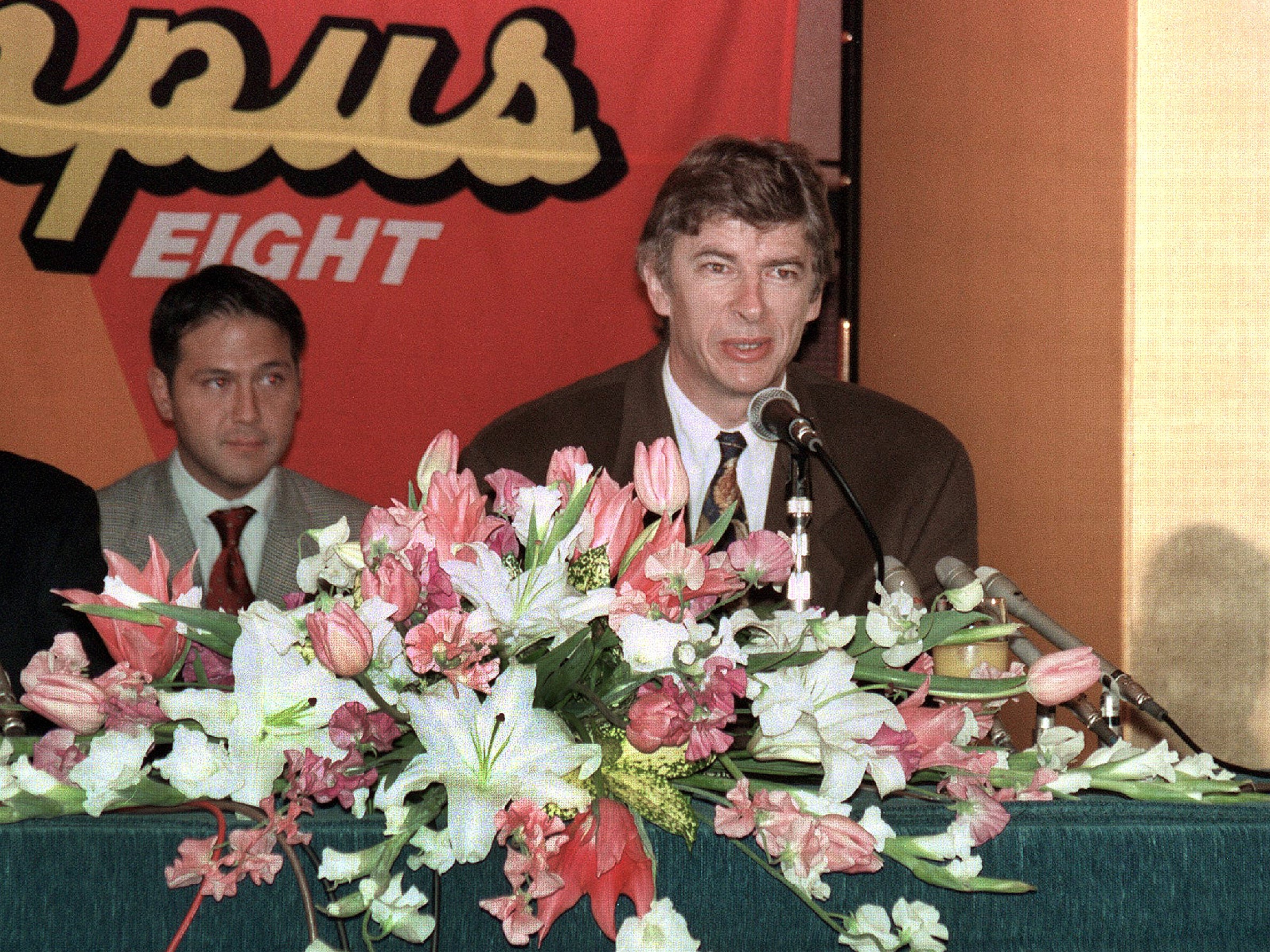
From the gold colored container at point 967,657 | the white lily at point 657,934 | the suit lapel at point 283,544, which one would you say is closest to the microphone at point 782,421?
the gold colored container at point 967,657

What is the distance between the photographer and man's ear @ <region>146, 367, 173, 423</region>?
2938 millimetres

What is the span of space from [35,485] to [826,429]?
4.58 ft

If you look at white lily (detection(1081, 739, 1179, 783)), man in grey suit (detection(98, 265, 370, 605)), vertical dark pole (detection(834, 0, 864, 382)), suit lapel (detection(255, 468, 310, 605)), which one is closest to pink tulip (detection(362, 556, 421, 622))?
white lily (detection(1081, 739, 1179, 783))

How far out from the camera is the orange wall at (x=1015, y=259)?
2.42 m

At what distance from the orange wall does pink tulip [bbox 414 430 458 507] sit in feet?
5.78

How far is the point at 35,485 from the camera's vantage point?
2.46 m

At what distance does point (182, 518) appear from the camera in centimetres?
280

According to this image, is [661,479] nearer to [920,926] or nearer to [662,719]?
[662,719]

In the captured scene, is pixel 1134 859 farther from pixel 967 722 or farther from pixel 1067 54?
pixel 1067 54

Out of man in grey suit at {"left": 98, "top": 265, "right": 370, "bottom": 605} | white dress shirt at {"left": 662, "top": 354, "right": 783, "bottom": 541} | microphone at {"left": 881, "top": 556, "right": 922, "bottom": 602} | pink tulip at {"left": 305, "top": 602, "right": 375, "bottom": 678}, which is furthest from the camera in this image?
man in grey suit at {"left": 98, "top": 265, "right": 370, "bottom": 605}

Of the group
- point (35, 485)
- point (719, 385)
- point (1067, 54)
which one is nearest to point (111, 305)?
point (35, 485)

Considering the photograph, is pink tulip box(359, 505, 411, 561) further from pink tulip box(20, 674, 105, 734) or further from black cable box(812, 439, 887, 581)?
black cable box(812, 439, 887, 581)

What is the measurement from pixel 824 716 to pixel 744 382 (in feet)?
5.08

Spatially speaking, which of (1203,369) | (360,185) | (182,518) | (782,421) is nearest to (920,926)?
(782,421)
